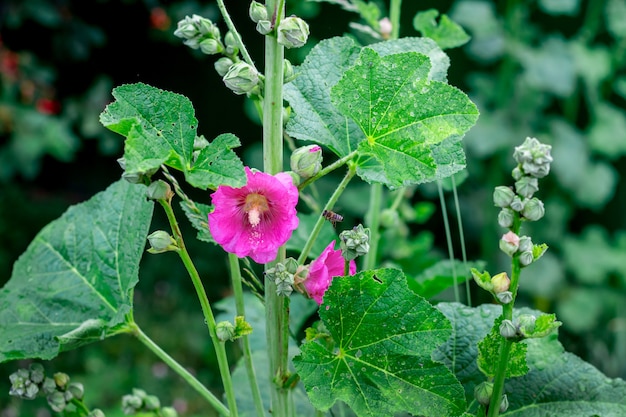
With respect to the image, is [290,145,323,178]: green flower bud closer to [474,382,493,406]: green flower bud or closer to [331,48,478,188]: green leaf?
[331,48,478,188]: green leaf

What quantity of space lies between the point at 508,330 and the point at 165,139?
0.22m

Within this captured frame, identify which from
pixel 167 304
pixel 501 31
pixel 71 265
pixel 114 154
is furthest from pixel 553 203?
pixel 71 265

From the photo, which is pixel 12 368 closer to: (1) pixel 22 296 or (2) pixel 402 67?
(1) pixel 22 296

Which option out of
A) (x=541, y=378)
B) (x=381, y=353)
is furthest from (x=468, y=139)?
(x=381, y=353)

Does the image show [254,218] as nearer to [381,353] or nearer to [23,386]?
[381,353]

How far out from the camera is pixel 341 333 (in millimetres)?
495

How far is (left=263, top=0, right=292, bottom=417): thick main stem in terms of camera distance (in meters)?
0.48

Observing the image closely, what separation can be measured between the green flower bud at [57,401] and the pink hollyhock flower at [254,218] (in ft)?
0.61

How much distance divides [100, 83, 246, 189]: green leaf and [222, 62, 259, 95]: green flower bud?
3 centimetres

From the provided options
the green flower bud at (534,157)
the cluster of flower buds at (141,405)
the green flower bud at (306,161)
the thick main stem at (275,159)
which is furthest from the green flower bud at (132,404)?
the green flower bud at (534,157)

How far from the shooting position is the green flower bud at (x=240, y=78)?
470 mm

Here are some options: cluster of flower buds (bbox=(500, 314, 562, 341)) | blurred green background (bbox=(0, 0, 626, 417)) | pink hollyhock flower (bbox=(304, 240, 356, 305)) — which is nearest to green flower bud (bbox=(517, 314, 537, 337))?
cluster of flower buds (bbox=(500, 314, 562, 341))

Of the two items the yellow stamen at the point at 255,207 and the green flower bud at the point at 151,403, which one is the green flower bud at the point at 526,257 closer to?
the yellow stamen at the point at 255,207

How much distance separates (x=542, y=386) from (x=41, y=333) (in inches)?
14.5
